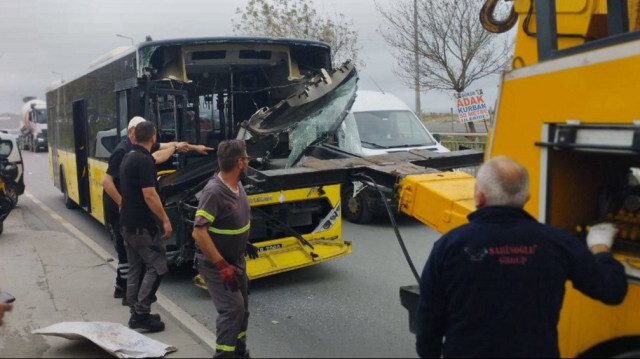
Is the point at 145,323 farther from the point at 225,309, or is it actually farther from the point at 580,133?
the point at 580,133

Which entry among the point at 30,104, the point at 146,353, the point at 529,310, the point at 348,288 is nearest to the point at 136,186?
the point at 146,353

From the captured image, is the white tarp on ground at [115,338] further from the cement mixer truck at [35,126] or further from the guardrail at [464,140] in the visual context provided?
the cement mixer truck at [35,126]

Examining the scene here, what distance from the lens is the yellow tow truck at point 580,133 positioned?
2715mm

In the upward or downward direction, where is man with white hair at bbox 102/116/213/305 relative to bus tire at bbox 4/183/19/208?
upward

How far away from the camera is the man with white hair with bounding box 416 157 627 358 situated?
2.47 metres

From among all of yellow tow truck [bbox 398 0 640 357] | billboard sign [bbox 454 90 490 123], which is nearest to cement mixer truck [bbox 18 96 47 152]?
billboard sign [bbox 454 90 490 123]

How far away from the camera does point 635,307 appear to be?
8.92 ft

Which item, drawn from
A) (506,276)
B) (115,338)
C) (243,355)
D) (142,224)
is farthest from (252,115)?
(506,276)

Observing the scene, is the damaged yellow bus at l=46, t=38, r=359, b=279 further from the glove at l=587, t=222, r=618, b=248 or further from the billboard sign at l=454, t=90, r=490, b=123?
the billboard sign at l=454, t=90, r=490, b=123

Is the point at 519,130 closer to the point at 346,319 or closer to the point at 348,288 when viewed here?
the point at 346,319

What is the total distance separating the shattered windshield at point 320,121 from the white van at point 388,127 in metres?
3.59

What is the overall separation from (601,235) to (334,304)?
152 inches

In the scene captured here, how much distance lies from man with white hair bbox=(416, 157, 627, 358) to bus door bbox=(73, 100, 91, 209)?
9.67 metres

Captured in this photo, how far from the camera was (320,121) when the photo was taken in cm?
718
